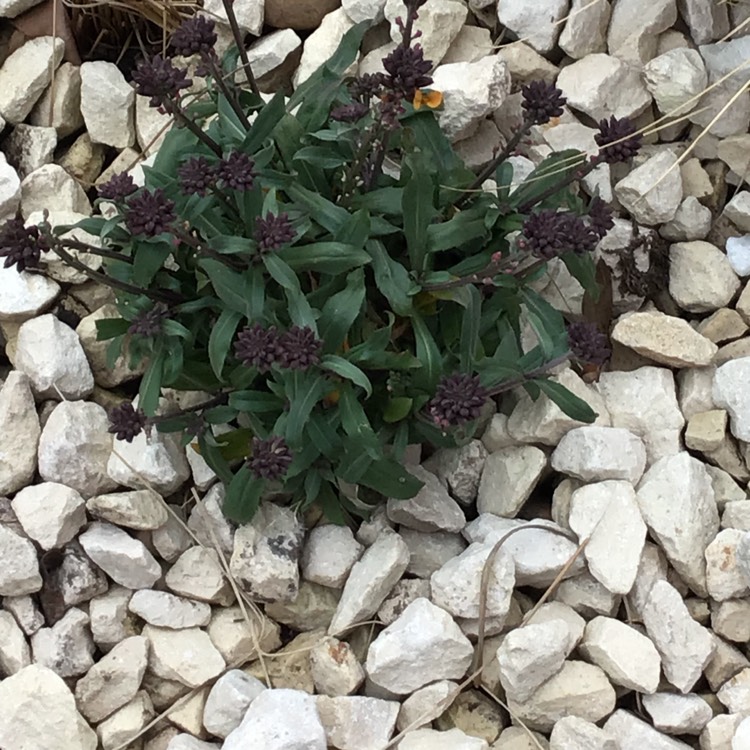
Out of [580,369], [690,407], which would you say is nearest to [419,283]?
[580,369]

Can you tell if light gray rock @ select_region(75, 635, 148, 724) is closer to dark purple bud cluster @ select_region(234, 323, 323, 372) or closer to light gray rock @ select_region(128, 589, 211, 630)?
light gray rock @ select_region(128, 589, 211, 630)

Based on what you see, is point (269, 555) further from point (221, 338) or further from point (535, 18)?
point (535, 18)

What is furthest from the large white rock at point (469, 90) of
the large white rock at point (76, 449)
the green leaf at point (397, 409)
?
the large white rock at point (76, 449)

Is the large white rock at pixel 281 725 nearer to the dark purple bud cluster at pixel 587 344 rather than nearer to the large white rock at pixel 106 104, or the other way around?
the dark purple bud cluster at pixel 587 344

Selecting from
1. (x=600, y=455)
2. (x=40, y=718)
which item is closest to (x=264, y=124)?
(x=600, y=455)

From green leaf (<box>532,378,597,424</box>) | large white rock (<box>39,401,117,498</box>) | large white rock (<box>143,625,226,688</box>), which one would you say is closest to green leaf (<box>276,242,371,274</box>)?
green leaf (<box>532,378,597,424</box>)
